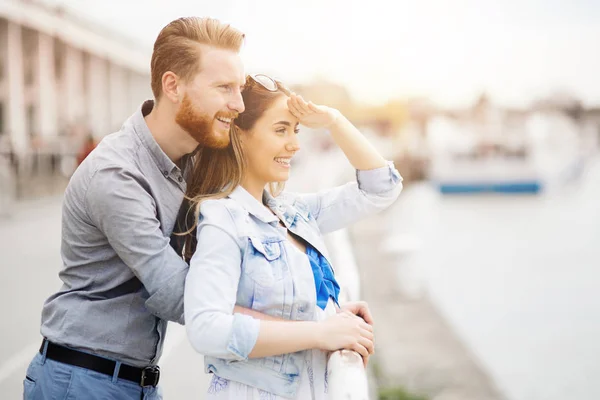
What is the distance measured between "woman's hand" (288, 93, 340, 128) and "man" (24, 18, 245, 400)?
0.57 feet

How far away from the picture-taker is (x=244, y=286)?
1997mm

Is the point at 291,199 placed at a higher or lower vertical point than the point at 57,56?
lower

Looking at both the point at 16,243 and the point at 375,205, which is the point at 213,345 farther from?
the point at 16,243

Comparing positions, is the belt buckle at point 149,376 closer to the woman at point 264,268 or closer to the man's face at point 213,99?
the woman at point 264,268

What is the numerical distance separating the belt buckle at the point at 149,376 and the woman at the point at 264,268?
0.36 metres

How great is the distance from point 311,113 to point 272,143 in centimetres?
18

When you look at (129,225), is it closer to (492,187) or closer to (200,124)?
(200,124)

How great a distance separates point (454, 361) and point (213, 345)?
834 cm

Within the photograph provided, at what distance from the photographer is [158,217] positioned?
2.24 m

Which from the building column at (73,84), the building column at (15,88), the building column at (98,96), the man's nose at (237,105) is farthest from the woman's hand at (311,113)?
the building column at (98,96)

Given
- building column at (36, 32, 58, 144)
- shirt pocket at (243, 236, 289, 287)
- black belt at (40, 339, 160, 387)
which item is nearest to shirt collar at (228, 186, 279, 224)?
shirt pocket at (243, 236, 289, 287)

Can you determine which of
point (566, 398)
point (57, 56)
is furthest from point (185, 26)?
point (57, 56)

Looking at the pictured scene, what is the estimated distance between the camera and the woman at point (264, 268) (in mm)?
1871

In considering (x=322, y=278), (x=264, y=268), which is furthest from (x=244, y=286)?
(x=322, y=278)
